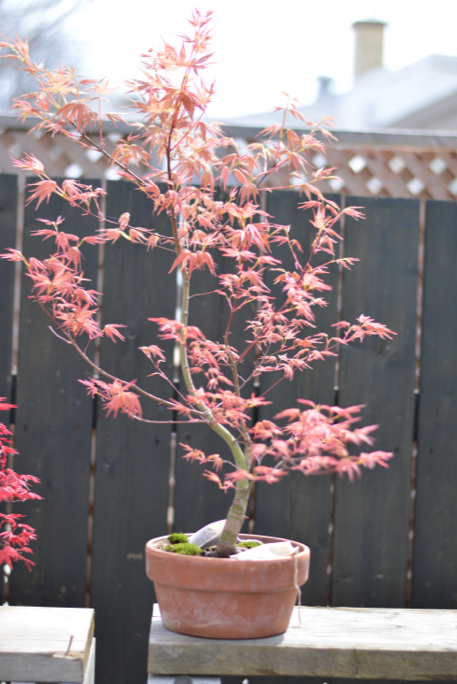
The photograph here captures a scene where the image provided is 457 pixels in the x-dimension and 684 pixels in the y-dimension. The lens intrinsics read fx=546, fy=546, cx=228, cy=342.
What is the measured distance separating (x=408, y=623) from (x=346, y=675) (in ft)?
0.87

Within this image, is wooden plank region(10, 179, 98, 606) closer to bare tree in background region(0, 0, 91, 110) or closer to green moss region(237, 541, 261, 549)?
green moss region(237, 541, 261, 549)

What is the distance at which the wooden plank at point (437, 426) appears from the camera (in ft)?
5.53

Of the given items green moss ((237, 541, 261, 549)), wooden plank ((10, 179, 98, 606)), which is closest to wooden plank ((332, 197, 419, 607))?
green moss ((237, 541, 261, 549))

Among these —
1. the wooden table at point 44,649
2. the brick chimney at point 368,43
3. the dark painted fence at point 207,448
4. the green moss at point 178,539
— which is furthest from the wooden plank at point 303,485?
the brick chimney at point 368,43

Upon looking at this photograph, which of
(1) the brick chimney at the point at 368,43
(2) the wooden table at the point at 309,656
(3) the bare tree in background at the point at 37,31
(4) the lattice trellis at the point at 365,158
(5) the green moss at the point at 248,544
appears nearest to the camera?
(2) the wooden table at the point at 309,656

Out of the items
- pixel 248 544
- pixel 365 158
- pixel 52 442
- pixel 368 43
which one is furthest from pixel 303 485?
pixel 368 43

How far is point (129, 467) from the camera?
5.43 ft

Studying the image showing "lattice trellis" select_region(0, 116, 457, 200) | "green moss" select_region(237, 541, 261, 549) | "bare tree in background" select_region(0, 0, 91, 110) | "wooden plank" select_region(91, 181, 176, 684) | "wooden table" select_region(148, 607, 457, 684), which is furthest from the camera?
"bare tree in background" select_region(0, 0, 91, 110)

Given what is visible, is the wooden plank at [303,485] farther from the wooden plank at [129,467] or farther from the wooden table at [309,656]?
the wooden table at [309,656]

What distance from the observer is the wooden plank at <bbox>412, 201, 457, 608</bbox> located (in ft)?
5.53

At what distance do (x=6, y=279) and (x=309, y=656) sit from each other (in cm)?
131

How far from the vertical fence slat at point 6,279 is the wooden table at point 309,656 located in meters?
0.89

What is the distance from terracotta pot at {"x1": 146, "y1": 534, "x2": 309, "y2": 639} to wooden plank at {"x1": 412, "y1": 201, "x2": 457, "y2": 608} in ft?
2.39

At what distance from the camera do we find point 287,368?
121cm
